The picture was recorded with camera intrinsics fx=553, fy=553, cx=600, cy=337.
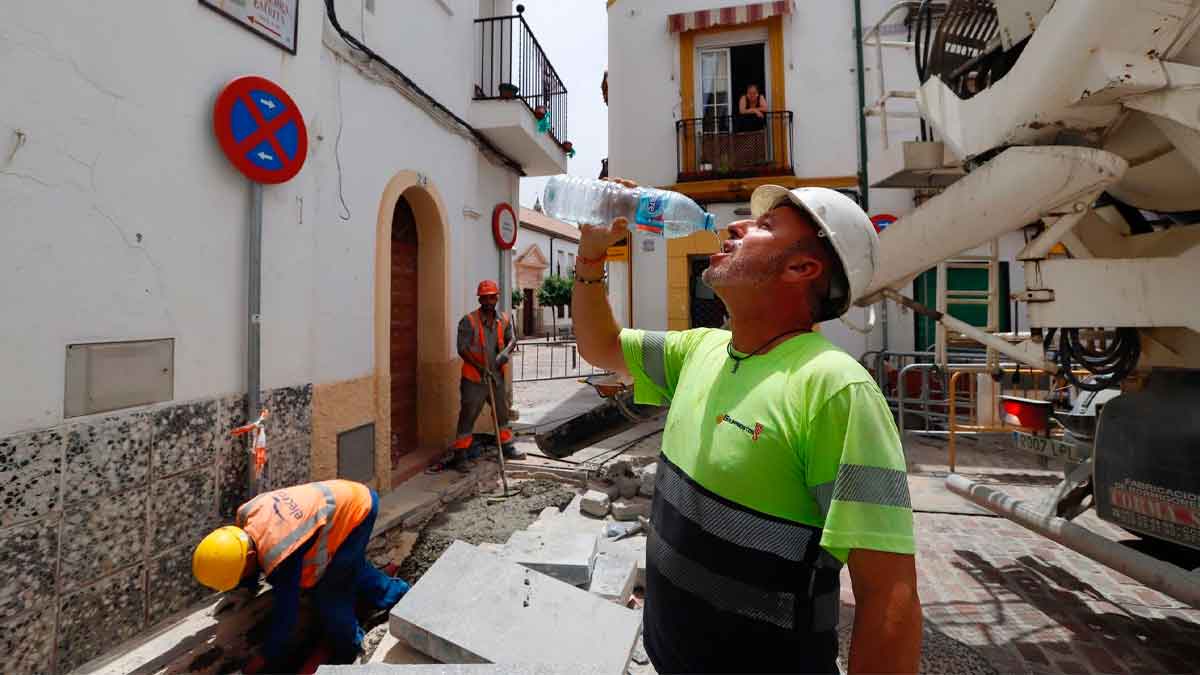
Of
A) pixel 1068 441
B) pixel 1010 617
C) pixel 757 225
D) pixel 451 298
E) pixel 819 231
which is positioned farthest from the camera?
pixel 451 298

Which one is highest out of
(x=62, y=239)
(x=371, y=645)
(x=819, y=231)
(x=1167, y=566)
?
(x=62, y=239)

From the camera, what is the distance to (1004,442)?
7.84 m

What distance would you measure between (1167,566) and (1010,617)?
862mm

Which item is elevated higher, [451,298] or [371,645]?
[451,298]

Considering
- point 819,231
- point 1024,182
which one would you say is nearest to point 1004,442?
point 1024,182

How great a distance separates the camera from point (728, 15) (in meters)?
10.6

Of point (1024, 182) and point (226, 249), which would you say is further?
point (226, 249)

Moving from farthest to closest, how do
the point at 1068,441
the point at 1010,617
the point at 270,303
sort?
the point at 1068,441 < the point at 270,303 < the point at 1010,617

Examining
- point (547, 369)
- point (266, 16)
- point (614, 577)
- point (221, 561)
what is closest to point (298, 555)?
point (221, 561)

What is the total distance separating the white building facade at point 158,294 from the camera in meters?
2.49

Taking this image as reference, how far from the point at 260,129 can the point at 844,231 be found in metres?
3.71

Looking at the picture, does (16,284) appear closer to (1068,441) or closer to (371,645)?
(371,645)

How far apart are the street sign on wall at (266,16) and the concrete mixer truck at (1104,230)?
14.7 ft

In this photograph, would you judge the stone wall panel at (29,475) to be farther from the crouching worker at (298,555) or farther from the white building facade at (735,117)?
the white building facade at (735,117)
